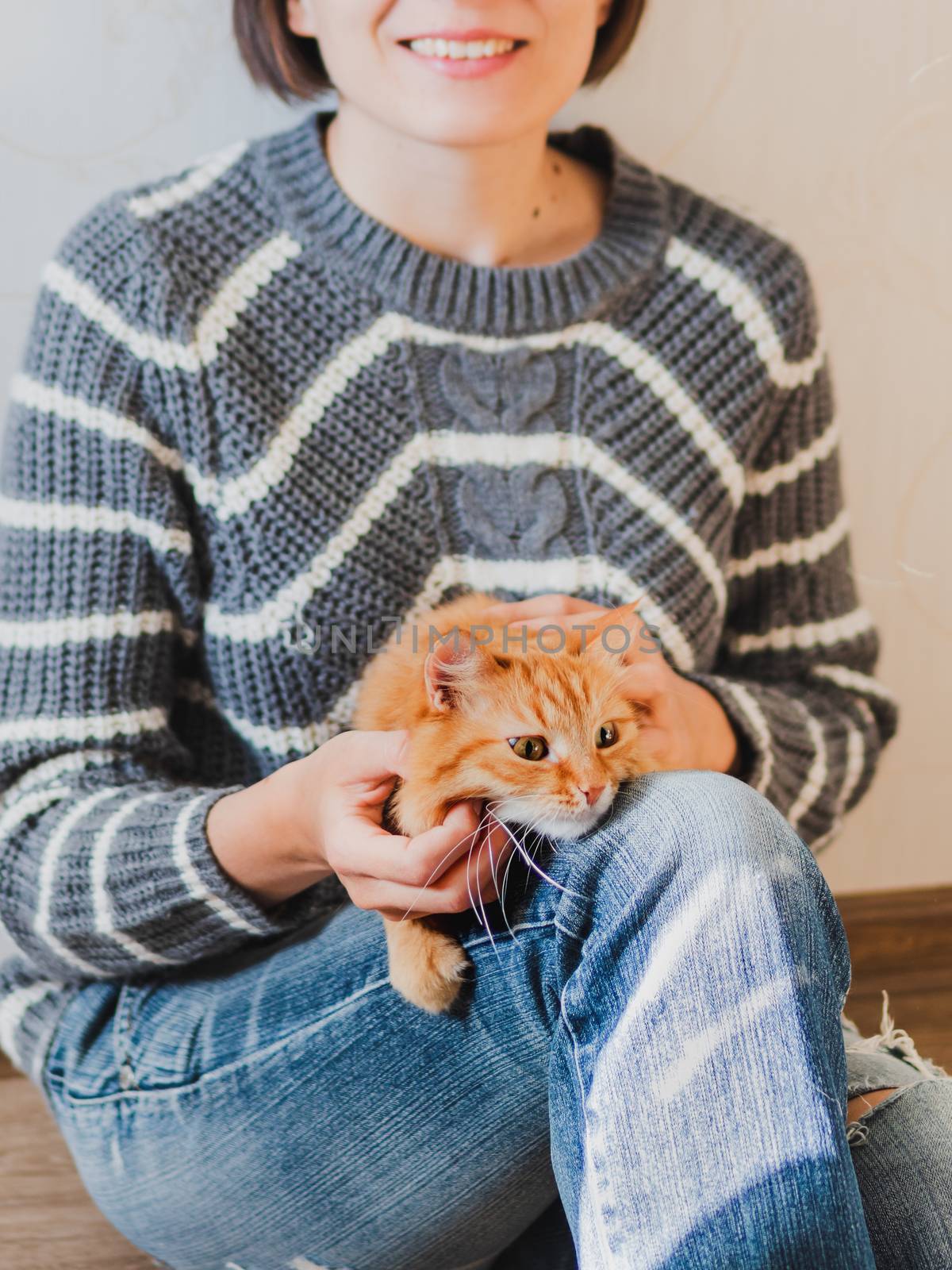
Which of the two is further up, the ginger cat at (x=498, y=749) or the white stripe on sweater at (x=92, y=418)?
the white stripe on sweater at (x=92, y=418)

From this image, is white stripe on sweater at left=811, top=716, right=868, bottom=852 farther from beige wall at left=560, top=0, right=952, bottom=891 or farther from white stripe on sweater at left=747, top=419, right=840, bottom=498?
beige wall at left=560, top=0, right=952, bottom=891

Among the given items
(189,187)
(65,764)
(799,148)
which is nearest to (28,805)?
(65,764)

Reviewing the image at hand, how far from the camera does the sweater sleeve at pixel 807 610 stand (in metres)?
1.01

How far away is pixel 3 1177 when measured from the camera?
3.75 ft

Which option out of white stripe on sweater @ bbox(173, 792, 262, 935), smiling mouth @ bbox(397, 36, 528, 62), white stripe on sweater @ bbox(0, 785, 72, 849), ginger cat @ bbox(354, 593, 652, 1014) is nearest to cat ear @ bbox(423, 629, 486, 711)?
ginger cat @ bbox(354, 593, 652, 1014)

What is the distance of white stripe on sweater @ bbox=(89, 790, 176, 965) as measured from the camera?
0.82 meters

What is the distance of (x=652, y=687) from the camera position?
31.4 inches

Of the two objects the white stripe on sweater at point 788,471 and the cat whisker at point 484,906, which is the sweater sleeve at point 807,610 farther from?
the cat whisker at point 484,906

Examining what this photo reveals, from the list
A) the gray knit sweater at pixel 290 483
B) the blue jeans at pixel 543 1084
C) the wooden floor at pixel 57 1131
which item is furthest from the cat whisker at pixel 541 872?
the wooden floor at pixel 57 1131

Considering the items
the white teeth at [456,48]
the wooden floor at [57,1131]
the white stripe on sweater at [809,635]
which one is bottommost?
the wooden floor at [57,1131]

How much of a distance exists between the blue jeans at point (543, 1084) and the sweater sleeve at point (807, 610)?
10.8 inches

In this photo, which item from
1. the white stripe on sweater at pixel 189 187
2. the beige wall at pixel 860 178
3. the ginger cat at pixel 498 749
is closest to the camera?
the ginger cat at pixel 498 749

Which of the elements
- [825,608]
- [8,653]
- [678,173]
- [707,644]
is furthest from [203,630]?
[678,173]

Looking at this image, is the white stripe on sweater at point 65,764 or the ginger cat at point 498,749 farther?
the white stripe on sweater at point 65,764
